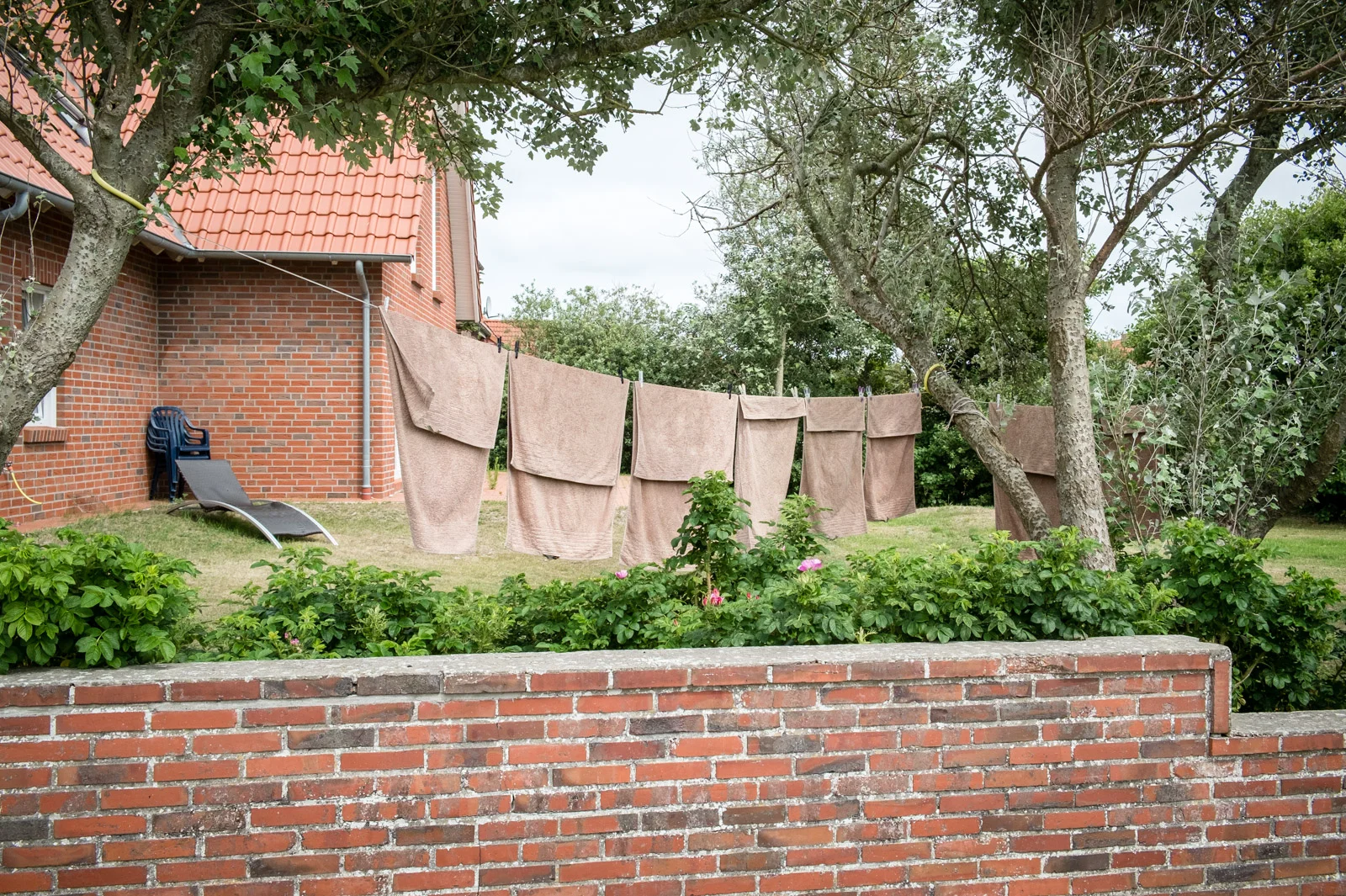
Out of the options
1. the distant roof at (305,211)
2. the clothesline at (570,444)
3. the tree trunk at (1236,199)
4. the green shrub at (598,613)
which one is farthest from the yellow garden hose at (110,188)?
the distant roof at (305,211)

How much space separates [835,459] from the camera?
7496 mm

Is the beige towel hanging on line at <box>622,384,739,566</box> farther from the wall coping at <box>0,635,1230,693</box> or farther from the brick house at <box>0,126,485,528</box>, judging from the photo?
the brick house at <box>0,126,485,528</box>

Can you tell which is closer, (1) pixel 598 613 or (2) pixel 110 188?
(2) pixel 110 188

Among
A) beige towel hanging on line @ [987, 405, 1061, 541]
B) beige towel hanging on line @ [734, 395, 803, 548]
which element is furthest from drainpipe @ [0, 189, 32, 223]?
beige towel hanging on line @ [987, 405, 1061, 541]

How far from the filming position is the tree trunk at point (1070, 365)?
237 inches

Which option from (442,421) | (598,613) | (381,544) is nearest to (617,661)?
(598,613)

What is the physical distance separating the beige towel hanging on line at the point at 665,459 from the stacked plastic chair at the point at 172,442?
20.6 feet

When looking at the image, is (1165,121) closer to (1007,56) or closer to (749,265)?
(1007,56)

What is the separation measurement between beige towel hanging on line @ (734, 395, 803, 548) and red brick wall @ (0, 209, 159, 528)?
18.3ft

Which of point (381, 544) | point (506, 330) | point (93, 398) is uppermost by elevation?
point (506, 330)

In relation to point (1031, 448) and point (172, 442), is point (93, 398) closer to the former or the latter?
point (172, 442)

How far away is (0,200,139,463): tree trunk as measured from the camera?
140 inches

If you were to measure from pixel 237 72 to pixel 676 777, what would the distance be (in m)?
3.17

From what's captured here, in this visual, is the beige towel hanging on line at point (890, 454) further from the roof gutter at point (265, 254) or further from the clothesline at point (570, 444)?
the roof gutter at point (265, 254)
